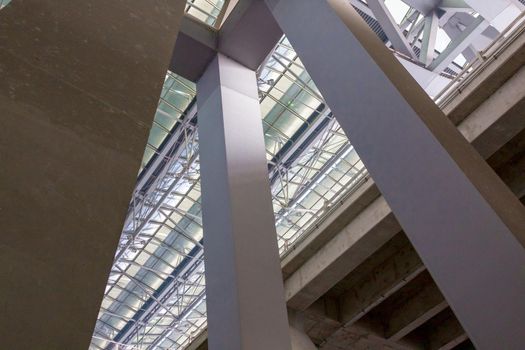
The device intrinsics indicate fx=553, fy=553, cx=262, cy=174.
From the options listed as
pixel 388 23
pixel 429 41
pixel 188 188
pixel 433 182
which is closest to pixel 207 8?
pixel 188 188

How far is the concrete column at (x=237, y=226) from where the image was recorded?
6.05 meters

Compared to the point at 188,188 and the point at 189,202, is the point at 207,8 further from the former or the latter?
the point at 189,202

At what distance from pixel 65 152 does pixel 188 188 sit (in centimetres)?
2442

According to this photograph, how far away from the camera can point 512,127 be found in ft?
34.5

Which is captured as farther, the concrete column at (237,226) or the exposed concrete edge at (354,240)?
the exposed concrete edge at (354,240)

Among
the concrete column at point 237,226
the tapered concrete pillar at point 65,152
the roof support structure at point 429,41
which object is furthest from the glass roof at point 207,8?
the tapered concrete pillar at point 65,152

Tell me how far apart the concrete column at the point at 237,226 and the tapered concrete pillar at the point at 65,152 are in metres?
3.42

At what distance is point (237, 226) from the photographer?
6.95 metres

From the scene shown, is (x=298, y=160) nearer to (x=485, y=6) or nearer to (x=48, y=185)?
(x=485, y=6)

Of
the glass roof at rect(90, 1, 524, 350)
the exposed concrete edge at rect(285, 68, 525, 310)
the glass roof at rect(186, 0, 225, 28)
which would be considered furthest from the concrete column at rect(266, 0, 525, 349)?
the glass roof at rect(186, 0, 225, 28)

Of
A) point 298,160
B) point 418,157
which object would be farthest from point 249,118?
point 298,160

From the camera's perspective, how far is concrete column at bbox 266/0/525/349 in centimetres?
378

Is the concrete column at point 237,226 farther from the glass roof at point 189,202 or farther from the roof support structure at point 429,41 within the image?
the glass roof at point 189,202

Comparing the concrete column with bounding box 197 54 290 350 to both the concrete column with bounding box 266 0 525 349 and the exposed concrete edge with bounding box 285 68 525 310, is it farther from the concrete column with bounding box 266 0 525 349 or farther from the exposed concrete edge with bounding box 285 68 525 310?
the exposed concrete edge with bounding box 285 68 525 310
